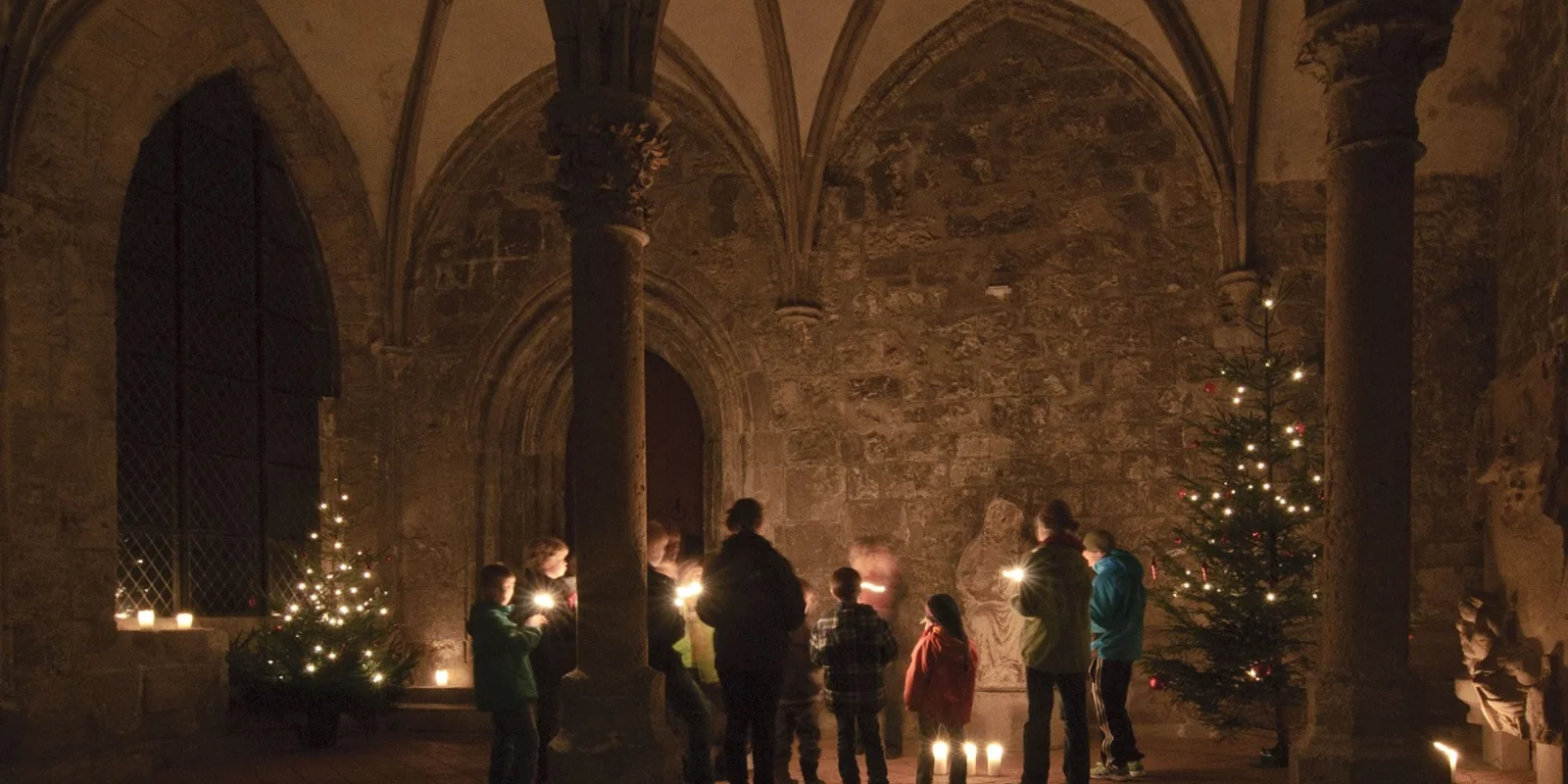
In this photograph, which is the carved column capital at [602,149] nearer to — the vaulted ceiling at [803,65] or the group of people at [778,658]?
the group of people at [778,658]

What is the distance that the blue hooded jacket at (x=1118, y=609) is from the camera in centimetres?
738

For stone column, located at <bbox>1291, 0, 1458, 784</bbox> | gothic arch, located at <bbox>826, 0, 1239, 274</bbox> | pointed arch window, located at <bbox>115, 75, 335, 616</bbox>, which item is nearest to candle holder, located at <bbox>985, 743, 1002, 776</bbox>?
stone column, located at <bbox>1291, 0, 1458, 784</bbox>

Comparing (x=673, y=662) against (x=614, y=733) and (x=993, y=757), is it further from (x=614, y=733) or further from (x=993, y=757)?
(x=993, y=757)

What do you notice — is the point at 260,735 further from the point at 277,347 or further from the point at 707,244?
the point at 707,244

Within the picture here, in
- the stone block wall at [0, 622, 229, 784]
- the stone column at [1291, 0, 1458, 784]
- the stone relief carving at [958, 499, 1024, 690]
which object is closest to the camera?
the stone column at [1291, 0, 1458, 784]

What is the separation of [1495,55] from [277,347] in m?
8.40

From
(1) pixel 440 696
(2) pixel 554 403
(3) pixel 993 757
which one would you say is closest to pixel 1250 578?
(3) pixel 993 757

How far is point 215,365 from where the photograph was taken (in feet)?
32.2

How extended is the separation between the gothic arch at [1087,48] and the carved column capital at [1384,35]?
4.02 m

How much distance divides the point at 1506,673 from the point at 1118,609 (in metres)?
1.95

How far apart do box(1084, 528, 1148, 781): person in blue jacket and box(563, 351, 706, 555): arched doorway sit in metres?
4.22

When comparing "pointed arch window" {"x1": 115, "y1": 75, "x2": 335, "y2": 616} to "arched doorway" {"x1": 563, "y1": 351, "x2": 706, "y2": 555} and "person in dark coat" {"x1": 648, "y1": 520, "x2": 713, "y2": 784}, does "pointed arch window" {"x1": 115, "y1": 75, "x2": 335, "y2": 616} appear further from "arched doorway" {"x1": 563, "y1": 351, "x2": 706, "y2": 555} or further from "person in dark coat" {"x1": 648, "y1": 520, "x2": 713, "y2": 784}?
"person in dark coat" {"x1": 648, "y1": 520, "x2": 713, "y2": 784}

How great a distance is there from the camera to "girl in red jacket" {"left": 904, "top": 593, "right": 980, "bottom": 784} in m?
6.42

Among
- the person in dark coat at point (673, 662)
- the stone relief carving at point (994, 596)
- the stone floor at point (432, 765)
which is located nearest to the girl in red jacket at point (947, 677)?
the stone floor at point (432, 765)
